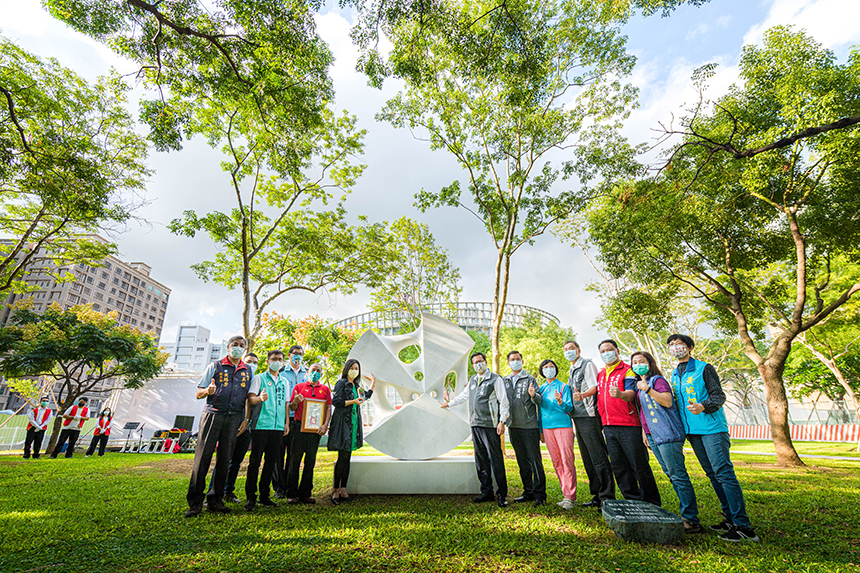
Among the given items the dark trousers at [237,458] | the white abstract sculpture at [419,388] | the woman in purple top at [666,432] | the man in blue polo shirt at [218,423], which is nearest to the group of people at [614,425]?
the woman in purple top at [666,432]

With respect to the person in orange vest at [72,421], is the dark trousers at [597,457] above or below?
below

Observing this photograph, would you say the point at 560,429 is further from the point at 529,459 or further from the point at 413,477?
the point at 413,477

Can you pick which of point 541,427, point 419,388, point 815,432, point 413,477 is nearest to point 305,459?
point 413,477

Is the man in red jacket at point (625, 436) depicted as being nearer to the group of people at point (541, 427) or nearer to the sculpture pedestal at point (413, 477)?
the group of people at point (541, 427)

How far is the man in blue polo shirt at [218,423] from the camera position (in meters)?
4.37

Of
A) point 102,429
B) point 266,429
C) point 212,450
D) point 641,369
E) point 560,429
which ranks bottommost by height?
point 212,450

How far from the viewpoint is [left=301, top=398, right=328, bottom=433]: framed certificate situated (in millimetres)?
5105

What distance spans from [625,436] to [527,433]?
1.23m

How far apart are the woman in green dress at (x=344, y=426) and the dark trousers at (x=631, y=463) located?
311 centimetres

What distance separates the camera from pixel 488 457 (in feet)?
17.4

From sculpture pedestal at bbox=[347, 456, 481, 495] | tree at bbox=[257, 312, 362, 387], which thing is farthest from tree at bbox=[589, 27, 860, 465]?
tree at bbox=[257, 312, 362, 387]

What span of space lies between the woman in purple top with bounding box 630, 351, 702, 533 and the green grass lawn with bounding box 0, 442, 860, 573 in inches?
11.1

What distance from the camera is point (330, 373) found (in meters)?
20.0

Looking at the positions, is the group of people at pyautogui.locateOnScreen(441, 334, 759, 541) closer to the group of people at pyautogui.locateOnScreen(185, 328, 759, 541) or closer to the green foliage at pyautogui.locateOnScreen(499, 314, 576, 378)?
the group of people at pyautogui.locateOnScreen(185, 328, 759, 541)
